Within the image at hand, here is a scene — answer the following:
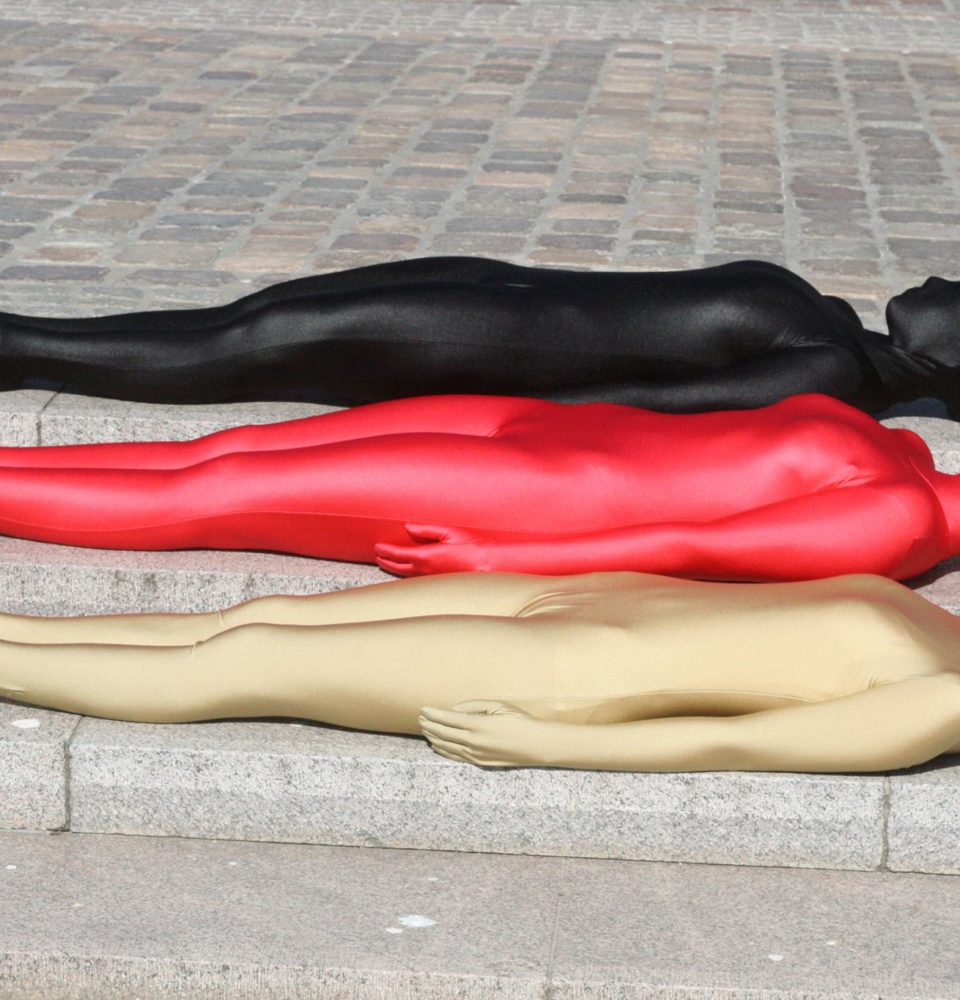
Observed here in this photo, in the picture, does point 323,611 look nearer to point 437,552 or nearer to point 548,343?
point 437,552

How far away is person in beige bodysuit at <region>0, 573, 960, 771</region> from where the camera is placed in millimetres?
3357

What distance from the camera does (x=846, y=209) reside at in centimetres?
675

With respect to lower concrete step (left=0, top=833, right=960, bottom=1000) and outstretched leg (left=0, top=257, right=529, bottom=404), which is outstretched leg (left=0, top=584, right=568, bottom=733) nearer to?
lower concrete step (left=0, top=833, right=960, bottom=1000)

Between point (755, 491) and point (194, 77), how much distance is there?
5.95 meters

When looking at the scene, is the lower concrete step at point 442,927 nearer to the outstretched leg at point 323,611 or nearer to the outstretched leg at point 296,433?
the outstretched leg at point 323,611

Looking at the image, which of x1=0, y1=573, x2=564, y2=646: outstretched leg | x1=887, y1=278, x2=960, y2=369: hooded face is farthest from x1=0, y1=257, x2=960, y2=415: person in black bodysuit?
x1=0, y1=573, x2=564, y2=646: outstretched leg

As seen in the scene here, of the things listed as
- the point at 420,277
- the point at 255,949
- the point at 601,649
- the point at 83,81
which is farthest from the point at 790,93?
the point at 255,949

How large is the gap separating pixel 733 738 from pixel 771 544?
542 mm

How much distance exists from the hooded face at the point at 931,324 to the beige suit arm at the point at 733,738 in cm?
126

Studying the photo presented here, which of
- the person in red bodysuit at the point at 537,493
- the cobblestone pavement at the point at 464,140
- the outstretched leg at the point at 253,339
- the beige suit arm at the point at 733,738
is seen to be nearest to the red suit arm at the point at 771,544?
the person in red bodysuit at the point at 537,493

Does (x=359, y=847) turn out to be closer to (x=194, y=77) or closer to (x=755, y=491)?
(x=755, y=491)

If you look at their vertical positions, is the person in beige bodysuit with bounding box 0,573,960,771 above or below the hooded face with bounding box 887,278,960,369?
below

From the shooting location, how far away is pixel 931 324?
14.1 ft

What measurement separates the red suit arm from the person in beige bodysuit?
12cm
